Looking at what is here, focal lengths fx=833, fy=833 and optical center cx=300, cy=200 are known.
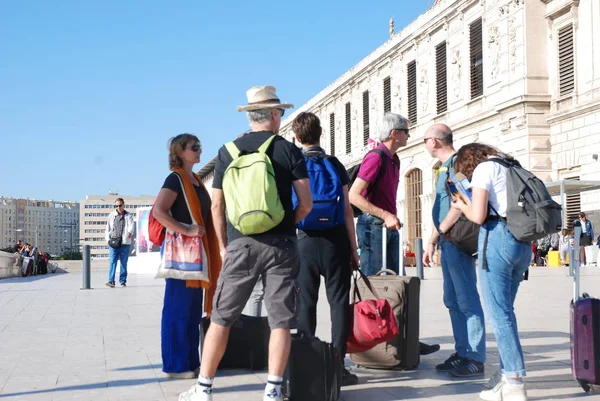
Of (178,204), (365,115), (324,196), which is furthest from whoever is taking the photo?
(365,115)

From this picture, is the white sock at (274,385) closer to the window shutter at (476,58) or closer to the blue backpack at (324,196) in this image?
the blue backpack at (324,196)

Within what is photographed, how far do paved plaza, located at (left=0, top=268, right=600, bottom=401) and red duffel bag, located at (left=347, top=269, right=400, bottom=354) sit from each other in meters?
0.29

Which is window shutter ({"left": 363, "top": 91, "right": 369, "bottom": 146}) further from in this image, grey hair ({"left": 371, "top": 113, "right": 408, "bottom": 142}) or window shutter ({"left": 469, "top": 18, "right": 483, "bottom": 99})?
grey hair ({"left": 371, "top": 113, "right": 408, "bottom": 142})

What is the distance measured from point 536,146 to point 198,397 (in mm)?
22705

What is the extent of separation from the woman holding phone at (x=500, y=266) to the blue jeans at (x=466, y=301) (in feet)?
3.00

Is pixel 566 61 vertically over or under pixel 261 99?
over

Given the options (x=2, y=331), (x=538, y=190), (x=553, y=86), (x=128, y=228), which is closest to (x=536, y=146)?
(x=553, y=86)

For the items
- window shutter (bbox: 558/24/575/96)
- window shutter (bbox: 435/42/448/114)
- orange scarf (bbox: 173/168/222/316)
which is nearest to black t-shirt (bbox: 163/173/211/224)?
orange scarf (bbox: 173/168/222/316)

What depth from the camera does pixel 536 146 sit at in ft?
83.6

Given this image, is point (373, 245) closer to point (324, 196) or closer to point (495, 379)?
point (324, 196)

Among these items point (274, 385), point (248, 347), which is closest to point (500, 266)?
point (274, 385)

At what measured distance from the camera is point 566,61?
82.9ft

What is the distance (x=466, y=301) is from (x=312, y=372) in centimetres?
150

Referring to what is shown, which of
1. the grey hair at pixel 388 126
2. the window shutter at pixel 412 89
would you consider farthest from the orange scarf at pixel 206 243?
the window shutter at pixel 412 89
